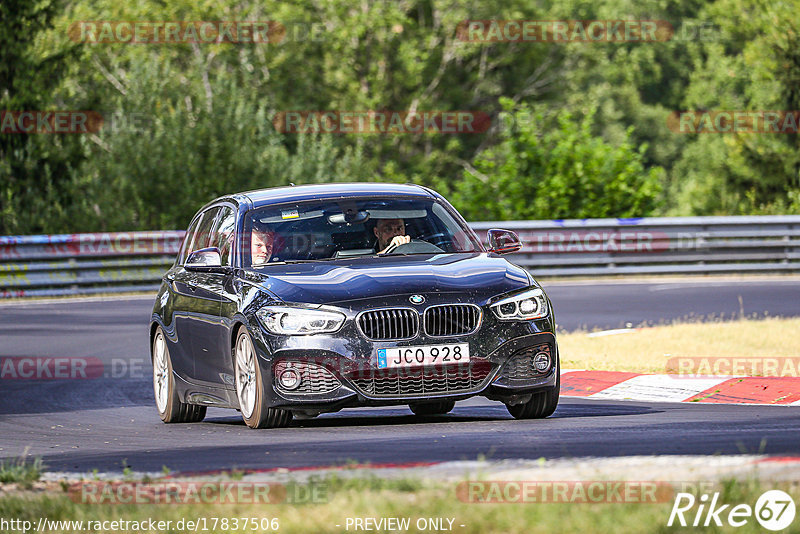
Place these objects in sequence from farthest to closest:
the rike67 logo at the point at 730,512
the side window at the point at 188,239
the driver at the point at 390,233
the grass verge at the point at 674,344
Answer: the grass verge at the point at 674,344, the side window at the point at 188,239, the driver at the point at 390,233, the rike67 logo at the point at 730,512

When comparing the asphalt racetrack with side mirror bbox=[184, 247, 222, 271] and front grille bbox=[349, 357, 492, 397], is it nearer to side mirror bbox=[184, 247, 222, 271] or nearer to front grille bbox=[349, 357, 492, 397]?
front grille bbox=[349, 357, 492, 397]

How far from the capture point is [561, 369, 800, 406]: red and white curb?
11.4 m

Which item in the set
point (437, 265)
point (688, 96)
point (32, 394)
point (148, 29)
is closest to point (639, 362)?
point (437, 265)

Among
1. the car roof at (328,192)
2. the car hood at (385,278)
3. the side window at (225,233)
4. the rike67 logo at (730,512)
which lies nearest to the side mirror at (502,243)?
the car hood at (385,278)

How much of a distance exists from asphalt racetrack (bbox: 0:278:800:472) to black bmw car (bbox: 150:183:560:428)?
10.6 inches

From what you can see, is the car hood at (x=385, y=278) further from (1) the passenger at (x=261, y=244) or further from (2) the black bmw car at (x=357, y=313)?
(1) the passenger at (x=261, y=244)

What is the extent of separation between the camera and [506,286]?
9602mm

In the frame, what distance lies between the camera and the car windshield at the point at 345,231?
34.2 feet

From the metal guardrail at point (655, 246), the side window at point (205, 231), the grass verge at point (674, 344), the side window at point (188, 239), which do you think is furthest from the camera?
the metal guardrail at point (655, 246)

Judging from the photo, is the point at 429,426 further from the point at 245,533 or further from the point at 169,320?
the point at 245,533

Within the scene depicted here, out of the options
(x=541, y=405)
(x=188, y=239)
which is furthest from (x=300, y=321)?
(x=188, y=239)

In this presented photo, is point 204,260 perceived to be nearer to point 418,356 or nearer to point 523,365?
point 418,356

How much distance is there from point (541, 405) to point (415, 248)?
1436 millimetres

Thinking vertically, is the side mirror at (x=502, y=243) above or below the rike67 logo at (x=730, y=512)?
below
